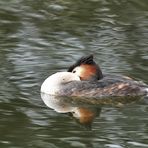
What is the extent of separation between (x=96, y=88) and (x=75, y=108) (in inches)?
26.7

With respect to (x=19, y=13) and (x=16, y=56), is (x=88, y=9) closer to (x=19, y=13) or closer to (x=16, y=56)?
(x=19, y=13)

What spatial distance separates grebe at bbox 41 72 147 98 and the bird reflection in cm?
12

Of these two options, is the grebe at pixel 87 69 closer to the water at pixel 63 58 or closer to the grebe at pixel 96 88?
the grebe at pixel 96 88

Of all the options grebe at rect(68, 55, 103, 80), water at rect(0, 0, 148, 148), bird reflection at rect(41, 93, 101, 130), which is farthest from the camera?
grebe at rect(68, 55, 103, 80)

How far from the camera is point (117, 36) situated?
1511 cm

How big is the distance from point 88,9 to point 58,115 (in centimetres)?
673

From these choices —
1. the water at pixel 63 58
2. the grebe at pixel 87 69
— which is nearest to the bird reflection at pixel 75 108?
the water at pixel 63 58

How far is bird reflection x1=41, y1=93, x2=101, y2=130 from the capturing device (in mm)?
10805

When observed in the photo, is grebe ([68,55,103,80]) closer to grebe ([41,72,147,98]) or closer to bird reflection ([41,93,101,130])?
grebe ([41,72,147,98])

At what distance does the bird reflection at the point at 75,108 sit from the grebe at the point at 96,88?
0.12 m

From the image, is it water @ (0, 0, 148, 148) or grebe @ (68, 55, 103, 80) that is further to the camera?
grebe @ (68, 55, 103, 80)

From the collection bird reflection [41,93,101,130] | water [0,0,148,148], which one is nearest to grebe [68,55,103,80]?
bird reflection [41,93,101,130]

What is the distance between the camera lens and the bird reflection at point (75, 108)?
10.8 meters

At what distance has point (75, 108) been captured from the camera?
1130 centimetres
